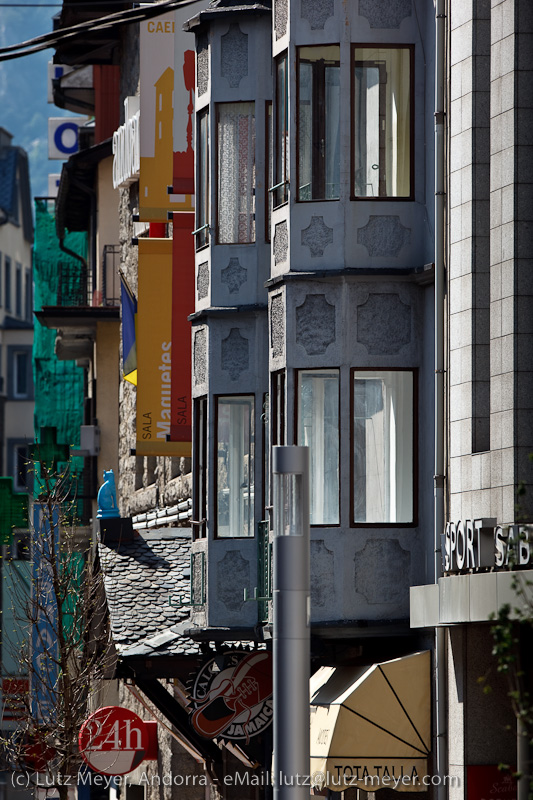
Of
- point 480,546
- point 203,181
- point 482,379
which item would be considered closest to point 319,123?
point 203,181

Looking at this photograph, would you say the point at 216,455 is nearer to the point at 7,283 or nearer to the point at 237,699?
the point at 237,699

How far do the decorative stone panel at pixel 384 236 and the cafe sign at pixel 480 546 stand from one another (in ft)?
11.2

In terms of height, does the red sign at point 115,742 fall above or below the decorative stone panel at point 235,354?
below

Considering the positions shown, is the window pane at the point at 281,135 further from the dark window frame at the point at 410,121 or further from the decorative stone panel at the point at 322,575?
the decorative stone panel at the point at 322,575

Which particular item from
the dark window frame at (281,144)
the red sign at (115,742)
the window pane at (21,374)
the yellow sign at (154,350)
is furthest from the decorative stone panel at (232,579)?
the window pane at (21,374)

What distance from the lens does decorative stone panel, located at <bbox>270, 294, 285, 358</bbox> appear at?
1845 centimetres

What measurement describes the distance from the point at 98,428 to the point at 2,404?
43873 millimetres

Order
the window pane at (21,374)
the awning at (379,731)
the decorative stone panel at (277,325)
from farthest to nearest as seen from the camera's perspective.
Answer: the window pane at (21,374)
the decorative stone panel at (277,325)
the awning at (379,731)

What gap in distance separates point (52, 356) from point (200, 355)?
96.1 ft

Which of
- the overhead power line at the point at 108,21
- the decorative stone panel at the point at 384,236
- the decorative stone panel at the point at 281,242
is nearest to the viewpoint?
the overhead power line at the point at 108,21

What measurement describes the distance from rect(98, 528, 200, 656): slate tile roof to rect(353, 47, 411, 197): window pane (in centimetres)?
567

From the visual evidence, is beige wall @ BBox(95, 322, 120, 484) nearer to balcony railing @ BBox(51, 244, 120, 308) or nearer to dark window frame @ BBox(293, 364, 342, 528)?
balcony railing @ BBox(51, 244, 120, 308)

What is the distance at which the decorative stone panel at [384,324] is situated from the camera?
59.3 feet

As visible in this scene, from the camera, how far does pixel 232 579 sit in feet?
65.6
